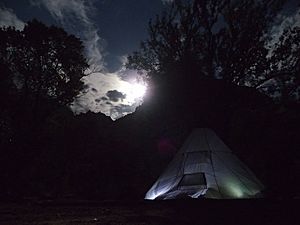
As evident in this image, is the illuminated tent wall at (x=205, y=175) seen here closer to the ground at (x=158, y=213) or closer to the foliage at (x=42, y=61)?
the ground at (x=158, y=213)

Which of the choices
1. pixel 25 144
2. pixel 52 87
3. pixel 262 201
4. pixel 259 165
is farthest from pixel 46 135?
pixel 262 201

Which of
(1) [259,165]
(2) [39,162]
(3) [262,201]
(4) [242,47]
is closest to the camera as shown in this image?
(3) [262,201]

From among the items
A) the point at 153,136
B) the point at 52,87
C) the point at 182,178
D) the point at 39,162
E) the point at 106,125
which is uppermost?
the point at 52,87

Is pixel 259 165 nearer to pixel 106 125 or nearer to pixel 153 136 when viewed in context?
pixel 153 136

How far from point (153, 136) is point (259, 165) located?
961 centimetres

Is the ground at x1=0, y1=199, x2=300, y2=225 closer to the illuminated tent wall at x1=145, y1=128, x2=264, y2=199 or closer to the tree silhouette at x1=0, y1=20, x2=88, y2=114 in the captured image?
the illuminated tent wall at x1=145, y1=128, x2=264, y2=199

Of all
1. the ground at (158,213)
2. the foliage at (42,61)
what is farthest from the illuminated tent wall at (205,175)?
the foliage at (42,61)

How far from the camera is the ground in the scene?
16.7 ft

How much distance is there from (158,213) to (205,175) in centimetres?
546

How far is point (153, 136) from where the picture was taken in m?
23.0

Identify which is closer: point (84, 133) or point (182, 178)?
point (182, 178)

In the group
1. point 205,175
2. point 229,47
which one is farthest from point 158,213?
point 229,47

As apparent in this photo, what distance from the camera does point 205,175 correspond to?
10.9 m

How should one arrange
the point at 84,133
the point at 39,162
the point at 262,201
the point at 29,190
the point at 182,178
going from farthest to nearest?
the point at 84,133 < the point at 39,162 < the point at 29,190 < the point at 182,178 < the point at 262,201
